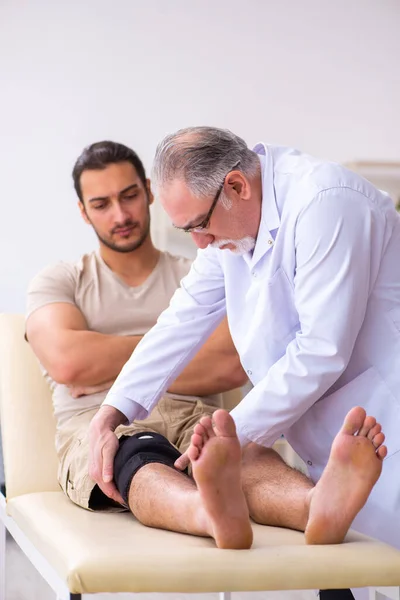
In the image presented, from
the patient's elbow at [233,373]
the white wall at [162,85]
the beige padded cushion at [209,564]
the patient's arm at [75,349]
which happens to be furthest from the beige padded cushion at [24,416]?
the white wall at [162,85]

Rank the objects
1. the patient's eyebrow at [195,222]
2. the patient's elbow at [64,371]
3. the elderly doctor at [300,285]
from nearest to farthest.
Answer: the elderly doctor at [300,285] → the patient's eyebrow at [195,222] → the patient's elbow at [64,371]

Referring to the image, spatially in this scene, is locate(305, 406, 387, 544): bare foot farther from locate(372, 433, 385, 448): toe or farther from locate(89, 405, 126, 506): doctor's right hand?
locate(89, 405, 126, 506): doctor's right hand

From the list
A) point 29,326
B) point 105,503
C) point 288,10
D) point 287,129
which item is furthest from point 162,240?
point 105,503

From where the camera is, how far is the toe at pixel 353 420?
120 cm

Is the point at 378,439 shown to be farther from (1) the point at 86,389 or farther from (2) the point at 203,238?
(1) the point at 86,389

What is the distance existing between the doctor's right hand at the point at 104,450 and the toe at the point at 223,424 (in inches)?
17.3

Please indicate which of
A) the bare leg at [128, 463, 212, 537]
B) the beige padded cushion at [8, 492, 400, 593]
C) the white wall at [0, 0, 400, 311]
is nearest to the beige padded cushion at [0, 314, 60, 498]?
the bare leg at [128, 463, 212, 537]

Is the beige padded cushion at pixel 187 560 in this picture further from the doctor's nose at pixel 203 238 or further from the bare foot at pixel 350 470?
the doctor's nose at pixel 203 238

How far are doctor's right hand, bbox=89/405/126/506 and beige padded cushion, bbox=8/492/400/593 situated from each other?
26 cm

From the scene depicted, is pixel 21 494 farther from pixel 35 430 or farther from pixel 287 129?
pixel 287 129

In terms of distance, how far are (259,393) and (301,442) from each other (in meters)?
0.26

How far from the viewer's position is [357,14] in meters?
4.21

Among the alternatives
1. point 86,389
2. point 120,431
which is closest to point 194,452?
point 120,431

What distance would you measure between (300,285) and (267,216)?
161mm
